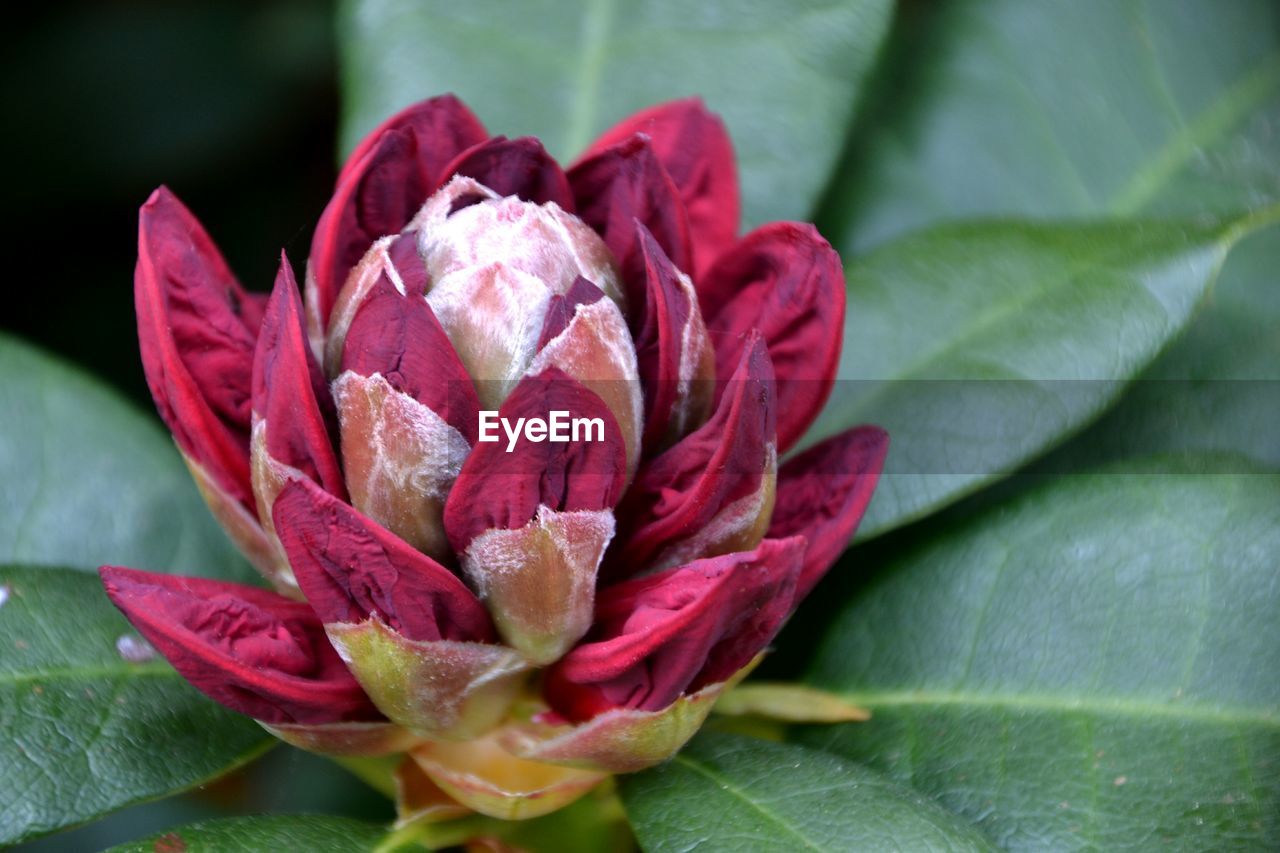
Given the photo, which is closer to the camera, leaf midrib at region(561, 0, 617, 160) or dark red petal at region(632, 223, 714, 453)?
dark red petal at region(632, 223, 714, 453)

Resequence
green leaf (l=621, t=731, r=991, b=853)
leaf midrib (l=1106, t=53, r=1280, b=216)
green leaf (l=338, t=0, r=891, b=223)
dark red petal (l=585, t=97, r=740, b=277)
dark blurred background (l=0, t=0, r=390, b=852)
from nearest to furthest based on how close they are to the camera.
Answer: green leaf (l=621, t=731, r=991, b=853)
dark red petal (l=585, t=97, r=740, b=277)
green leaf (l=338, t=0, r=891, b=223)
leaf midrib (l=1106, t=53, r=1280, b=216)
dark blurred background (l=0, t=0, r=390, b=852)

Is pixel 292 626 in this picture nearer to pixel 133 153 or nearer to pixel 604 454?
pixel 604 454

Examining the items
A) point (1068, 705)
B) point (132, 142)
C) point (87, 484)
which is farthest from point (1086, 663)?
point (132, 142)

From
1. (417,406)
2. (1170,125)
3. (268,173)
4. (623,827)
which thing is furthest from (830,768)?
(268,173)

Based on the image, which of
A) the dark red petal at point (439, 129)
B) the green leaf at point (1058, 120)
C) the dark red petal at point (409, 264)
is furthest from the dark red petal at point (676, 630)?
the green leaf at point (1058, 120)

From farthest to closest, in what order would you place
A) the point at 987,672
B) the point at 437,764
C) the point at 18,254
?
the point at 18,254 < the point at 987,672 < the point at 437,764

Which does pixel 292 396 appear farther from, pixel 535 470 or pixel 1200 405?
pixel 1200 405

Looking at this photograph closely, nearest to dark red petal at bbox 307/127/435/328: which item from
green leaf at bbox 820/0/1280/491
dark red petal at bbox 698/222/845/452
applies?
dark red petal at bbox 698/222/845/452

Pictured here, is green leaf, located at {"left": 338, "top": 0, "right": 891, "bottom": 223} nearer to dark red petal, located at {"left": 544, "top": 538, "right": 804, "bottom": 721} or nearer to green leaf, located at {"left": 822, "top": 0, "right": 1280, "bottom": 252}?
green leaf, located at {"left": 822, "top": 0, "right": 1280, "bottom": 252}
